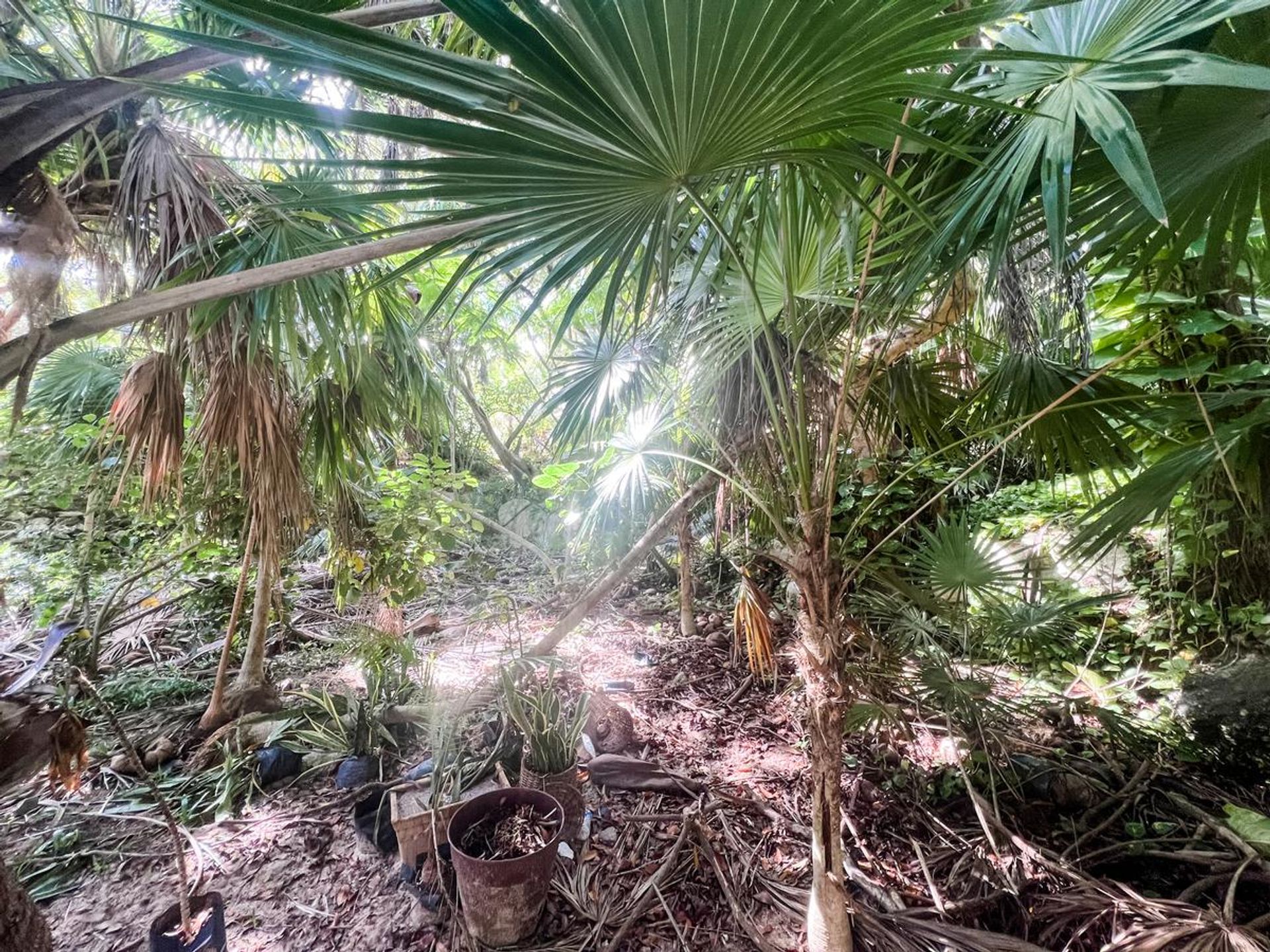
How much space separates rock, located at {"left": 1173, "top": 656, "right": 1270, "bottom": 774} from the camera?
1717 mm

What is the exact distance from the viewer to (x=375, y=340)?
88.2 inches

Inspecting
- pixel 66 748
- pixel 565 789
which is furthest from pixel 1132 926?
pixel 66 748

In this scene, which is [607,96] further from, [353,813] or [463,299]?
[353,813]

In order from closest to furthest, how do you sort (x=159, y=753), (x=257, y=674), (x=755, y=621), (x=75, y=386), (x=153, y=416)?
1. (x=153, y=416)
2. (x=159, y=753)
3. (x=755, y=621)
4. (x=257, y=674)
5. (x=75, y=386)

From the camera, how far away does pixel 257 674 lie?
252cm

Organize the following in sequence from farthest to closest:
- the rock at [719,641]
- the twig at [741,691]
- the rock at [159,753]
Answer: the rock at [719,641], the twig at [741,691], the rock at [159,753]

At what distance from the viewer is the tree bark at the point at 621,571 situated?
7.50ft

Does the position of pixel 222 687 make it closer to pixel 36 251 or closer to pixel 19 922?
pixel 19 922

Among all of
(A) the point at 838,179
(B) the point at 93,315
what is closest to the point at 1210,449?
(A) the point at 838,179

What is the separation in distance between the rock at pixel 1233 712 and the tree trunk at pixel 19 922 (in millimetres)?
3370

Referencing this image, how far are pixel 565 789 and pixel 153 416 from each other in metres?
1.97

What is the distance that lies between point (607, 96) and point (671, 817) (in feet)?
6.63

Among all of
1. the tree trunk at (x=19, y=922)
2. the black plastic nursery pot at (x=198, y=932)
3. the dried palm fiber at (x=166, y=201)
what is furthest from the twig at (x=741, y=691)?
the dried palm fiber at (x=166, y=201)

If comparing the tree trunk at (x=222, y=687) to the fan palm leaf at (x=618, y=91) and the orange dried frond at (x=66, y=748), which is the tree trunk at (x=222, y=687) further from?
the fan palm leaf at (x=618, y=91)
